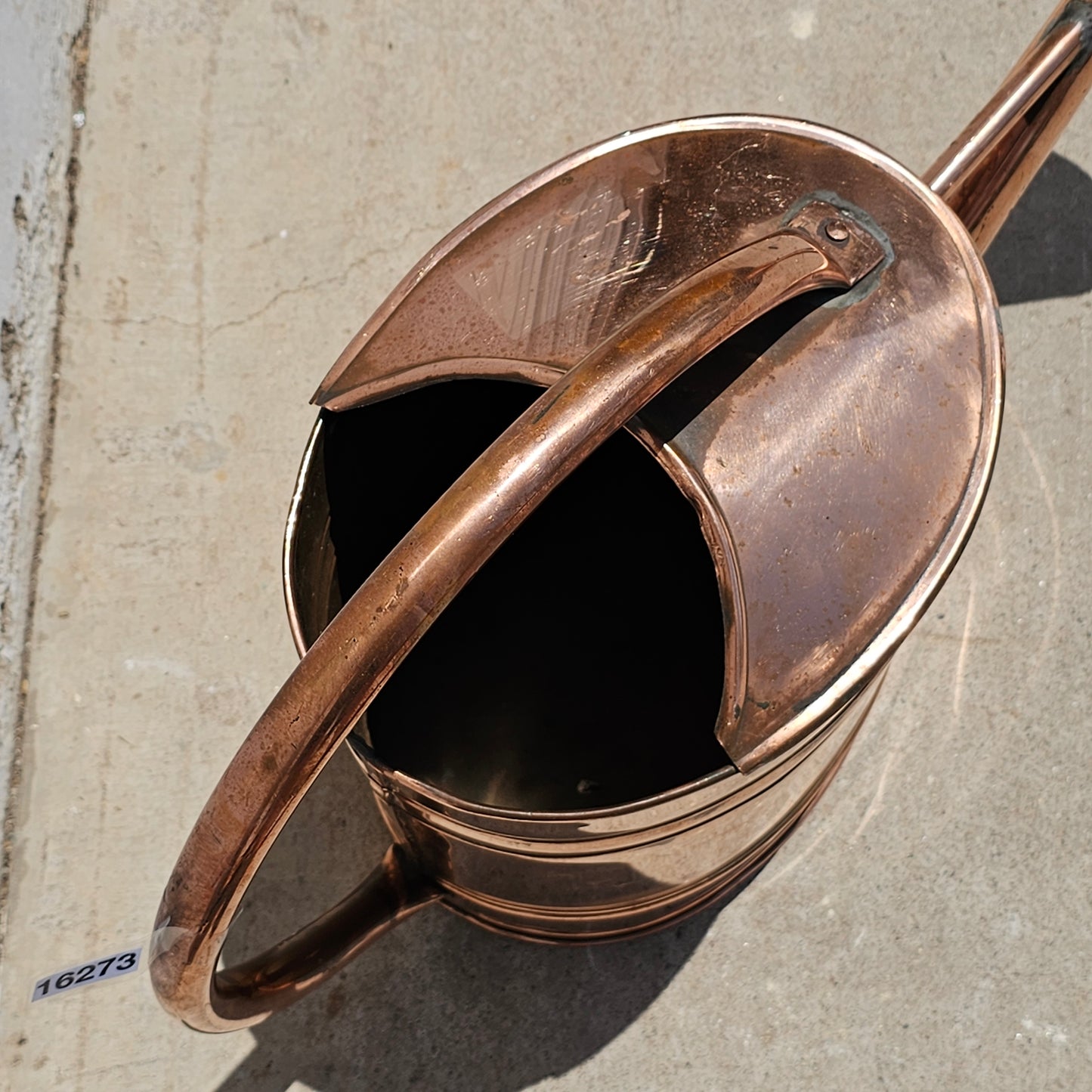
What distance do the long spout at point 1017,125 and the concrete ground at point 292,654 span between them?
1.29ft

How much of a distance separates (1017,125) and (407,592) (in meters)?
1.04

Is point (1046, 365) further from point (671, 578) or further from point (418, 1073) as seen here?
point (418, 1073)

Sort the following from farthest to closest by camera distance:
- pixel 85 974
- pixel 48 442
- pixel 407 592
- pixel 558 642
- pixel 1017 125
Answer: pixel 48 442 → pixel 558 642 → pixel 85 974 → pixel 1017 125 → pixel 407 592

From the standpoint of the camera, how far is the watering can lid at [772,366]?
102cm

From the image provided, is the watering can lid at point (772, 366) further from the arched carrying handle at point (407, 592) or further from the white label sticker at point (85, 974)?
the white label sticker at point (85, 974)

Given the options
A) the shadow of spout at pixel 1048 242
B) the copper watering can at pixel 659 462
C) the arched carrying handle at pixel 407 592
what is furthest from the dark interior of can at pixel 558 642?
the shadow of spout at pixel 1048 242

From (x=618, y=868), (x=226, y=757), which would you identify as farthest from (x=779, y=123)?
(x=226, y=757)

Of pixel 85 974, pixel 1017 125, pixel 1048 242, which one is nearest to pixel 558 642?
pixel 85 974

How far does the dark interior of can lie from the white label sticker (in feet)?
1.54

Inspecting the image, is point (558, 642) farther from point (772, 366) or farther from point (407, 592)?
point (407, 592)

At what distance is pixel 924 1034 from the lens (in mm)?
1468

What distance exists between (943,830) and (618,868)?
560 millimetres

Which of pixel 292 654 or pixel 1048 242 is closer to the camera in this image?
pixel 292 654

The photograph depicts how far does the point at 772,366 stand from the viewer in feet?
3.46
